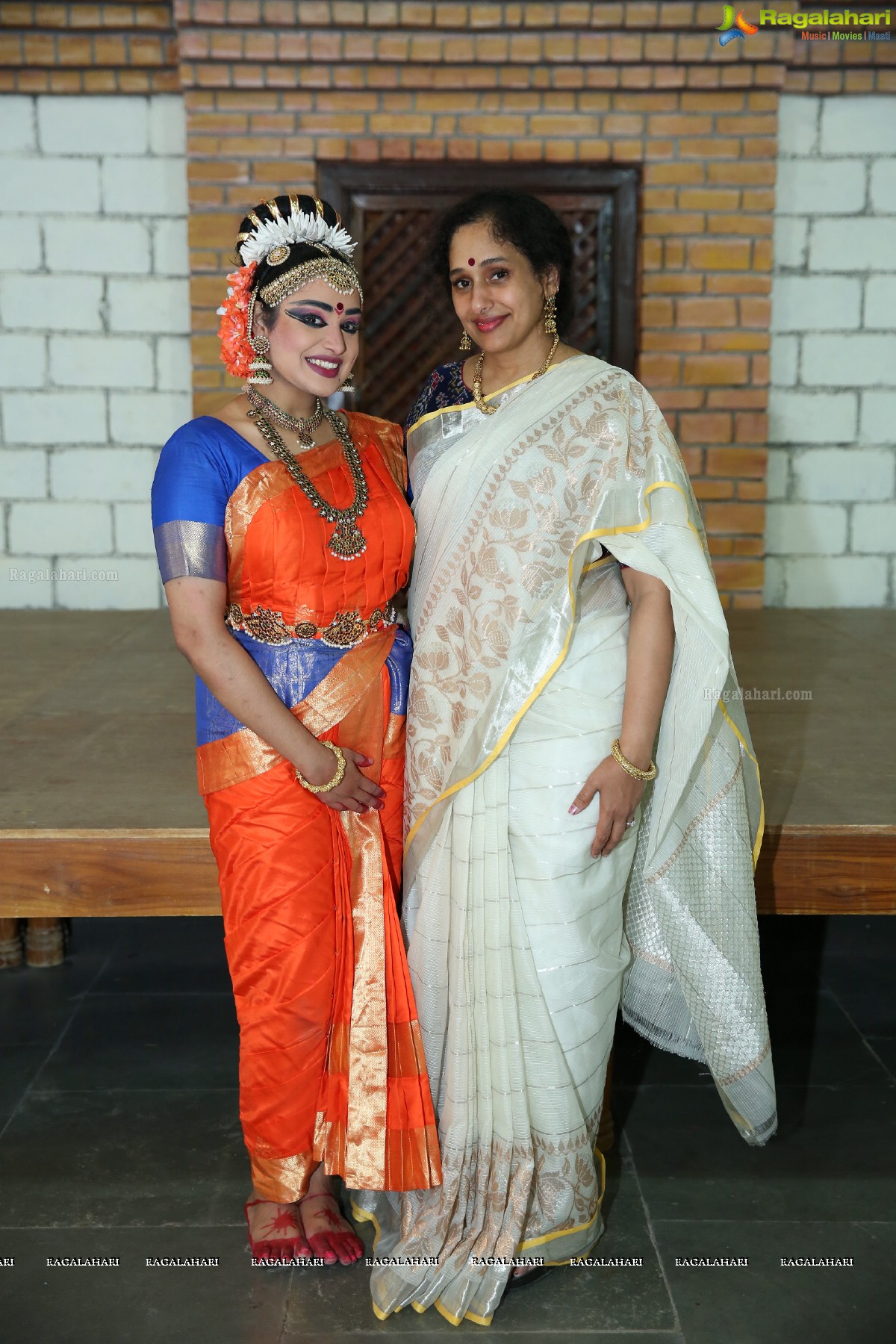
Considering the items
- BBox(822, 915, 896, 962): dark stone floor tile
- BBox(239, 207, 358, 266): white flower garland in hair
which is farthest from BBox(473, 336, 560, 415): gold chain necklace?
BBox(822, 915, 896, 962): dark stone floor tile

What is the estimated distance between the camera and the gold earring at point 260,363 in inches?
70.9

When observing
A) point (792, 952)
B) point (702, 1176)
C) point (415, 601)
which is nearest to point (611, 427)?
point (415, 601)

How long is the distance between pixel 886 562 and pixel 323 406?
10.8 ft

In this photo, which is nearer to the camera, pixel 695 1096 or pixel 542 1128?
pixel 542 1128

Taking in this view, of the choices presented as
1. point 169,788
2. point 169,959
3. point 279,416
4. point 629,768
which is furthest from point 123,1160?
point 279,416

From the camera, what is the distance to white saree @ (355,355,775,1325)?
1.74m

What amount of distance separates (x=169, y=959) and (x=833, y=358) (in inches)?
125

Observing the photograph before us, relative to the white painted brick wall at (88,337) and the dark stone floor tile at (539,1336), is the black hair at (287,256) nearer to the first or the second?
the dark stone floor tile at (539,1336)

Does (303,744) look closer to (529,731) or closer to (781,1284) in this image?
(529,731)

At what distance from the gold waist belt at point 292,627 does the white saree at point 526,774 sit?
106mm

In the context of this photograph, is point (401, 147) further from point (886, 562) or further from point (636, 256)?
point (886, 562)

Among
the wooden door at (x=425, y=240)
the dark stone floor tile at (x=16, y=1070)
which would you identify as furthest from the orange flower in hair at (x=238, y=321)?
the wooden door at (x=425, y=240)

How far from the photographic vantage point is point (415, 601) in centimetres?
188

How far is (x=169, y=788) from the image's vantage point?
2.39 meters
